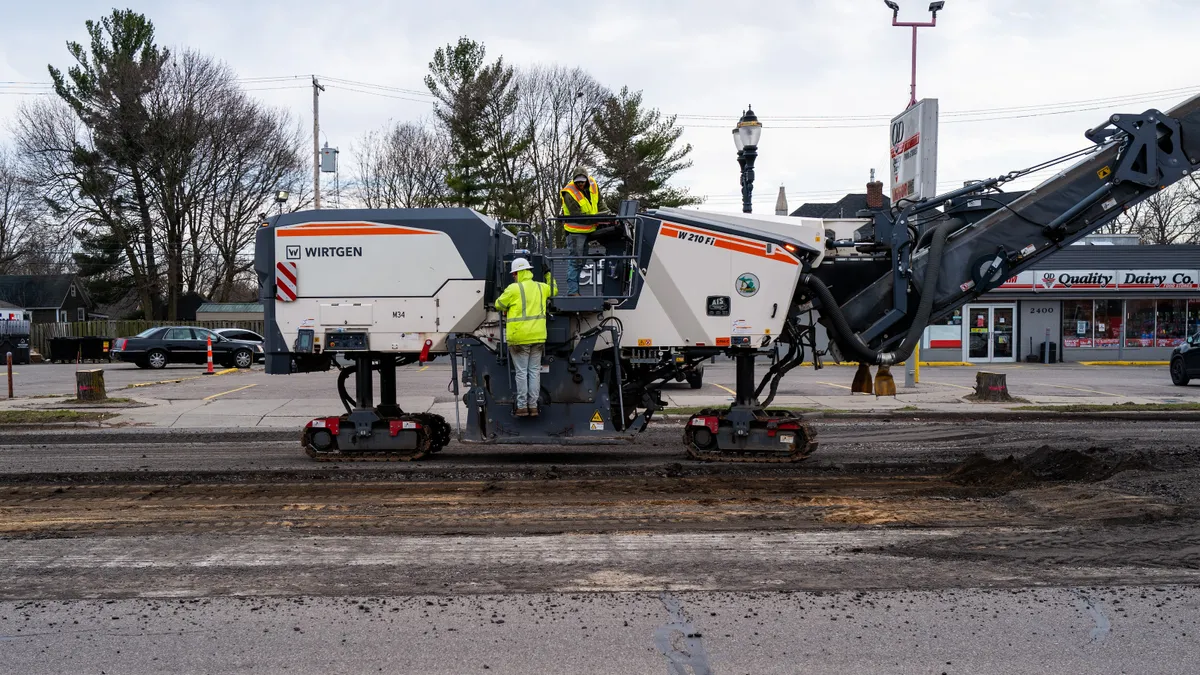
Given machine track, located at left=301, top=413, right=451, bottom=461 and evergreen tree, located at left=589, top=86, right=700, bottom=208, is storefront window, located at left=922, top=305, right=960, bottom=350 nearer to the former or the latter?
evergreen tree, located at left=589, top=86, right=700, bottom=208

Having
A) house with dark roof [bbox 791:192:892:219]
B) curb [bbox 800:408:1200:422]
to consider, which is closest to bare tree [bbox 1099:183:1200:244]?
house with dark roof [bbox 791:192:892:219]

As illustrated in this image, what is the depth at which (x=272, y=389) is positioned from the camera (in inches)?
750

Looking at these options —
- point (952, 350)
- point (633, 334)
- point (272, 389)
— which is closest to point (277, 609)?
point (633, 334)

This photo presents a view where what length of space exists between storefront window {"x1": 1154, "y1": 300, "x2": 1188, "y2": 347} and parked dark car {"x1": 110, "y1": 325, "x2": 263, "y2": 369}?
3268 cm

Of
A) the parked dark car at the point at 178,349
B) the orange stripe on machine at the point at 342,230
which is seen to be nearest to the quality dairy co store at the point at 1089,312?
the parked dark car at the point at 178,349

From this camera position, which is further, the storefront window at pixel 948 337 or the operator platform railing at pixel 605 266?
the storefront window at pixel 948 337

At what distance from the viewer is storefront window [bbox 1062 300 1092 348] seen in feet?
113

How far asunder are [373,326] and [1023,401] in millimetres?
12286

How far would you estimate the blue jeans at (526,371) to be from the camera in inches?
376

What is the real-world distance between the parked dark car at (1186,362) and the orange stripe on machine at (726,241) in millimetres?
16790

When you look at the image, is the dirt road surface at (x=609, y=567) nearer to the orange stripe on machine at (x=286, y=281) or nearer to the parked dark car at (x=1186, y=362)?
the orange stripe on machine at (x=286, y=281)

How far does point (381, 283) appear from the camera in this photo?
976 cm

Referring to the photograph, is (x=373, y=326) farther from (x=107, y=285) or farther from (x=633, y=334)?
(x=107, y=285)

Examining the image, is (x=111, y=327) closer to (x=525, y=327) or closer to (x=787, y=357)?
(x=525, y=327)
